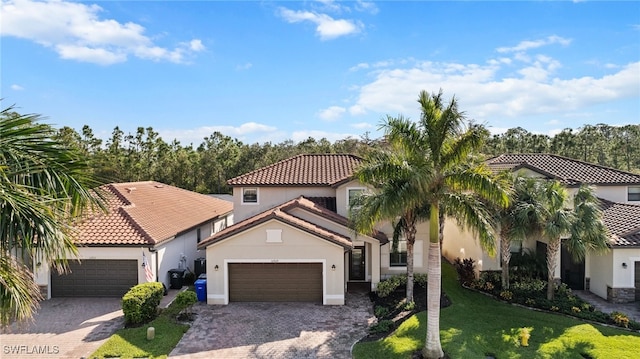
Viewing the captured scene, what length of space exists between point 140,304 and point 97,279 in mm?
4928

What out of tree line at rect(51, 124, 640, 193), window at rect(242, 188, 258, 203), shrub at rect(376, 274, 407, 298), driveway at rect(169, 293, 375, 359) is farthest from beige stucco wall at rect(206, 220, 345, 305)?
tree line at rect(51, 124, 640, 193)

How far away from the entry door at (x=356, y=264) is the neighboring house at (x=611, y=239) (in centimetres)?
572

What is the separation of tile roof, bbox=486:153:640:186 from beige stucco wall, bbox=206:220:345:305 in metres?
9.91

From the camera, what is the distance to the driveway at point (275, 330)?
13.1 metres

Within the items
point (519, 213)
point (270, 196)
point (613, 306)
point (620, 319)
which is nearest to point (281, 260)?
point (270, 196)

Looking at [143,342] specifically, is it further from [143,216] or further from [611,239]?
[611,239]

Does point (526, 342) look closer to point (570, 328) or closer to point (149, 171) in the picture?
point (570, 328)

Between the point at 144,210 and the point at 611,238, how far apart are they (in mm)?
23268

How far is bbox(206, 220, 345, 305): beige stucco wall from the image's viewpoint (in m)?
17.8

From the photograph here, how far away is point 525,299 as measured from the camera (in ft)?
57.1

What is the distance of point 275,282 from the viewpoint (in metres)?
18.2

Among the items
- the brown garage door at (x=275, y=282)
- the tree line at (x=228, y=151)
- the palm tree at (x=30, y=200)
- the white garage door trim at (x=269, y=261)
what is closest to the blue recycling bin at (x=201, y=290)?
the white garage door trim at (x=269, y=261)

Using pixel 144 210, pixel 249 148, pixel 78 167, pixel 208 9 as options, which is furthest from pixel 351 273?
pixel 249 148

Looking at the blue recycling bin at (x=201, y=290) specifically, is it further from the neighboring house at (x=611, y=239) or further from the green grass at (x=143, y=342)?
the neighboring house at (x=611, y=239)
